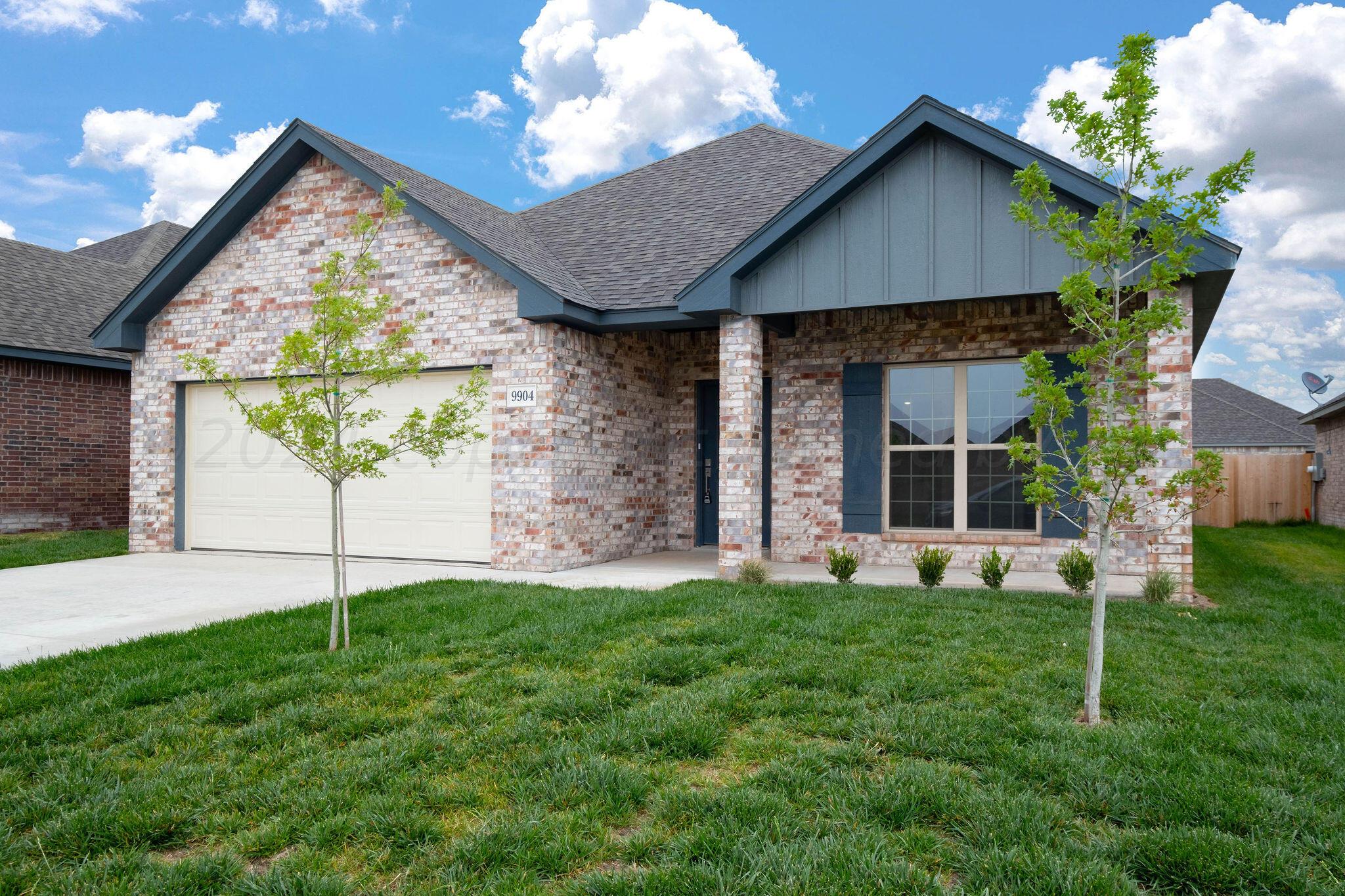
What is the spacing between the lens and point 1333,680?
17.6 ft

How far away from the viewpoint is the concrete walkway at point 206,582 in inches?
282

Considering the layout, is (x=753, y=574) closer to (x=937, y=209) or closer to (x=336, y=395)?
(x=937, y=209)

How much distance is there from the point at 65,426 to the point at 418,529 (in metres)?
8.88

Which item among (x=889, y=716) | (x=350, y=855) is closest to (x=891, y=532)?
(x=889, y=716)

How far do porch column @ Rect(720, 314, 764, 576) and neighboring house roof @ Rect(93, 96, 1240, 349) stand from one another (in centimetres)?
53

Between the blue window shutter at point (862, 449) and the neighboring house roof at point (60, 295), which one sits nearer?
the blue window shutter at point (862, 449)

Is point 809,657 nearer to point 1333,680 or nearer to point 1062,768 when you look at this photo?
point 1062,768

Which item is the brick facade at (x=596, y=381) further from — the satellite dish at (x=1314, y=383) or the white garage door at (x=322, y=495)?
the satellite dish at (x=1314, y=383)

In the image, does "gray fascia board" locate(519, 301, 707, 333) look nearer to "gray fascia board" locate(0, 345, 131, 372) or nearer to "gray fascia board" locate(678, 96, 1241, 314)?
"gray fascia board" locate(678, 96, 1241, 314)

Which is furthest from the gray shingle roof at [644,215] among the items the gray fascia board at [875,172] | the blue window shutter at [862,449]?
the blue window shutter at [862,449]

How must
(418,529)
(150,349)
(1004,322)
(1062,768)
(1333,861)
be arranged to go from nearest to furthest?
1. (1333,861)
2. (1062,768)
3. (1004,322)
4. (418,529)
5. (150,349)

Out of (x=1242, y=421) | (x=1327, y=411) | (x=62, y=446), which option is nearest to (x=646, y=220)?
(x=62, y=446)

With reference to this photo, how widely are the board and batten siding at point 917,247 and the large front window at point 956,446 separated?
2052mm

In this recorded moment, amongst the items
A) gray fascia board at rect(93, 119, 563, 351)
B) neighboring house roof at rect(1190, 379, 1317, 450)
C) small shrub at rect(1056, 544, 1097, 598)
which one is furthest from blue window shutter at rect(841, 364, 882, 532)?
neighboring house roof at rect(1190, 379, 1317, 450)
